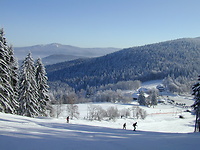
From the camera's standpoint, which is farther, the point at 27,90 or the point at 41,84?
the point at 41,84

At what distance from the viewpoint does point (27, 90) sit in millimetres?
28688

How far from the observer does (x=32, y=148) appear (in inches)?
392

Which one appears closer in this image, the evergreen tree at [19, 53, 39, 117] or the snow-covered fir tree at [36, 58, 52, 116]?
the evergreen tree at [19, 53, 39, 117]

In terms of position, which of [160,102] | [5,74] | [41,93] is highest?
[5,74]

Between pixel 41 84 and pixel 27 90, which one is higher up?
pixel 41 84

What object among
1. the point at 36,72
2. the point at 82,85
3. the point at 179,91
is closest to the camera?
the point at 36,72

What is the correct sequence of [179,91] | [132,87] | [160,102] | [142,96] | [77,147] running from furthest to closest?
1. [132,87]
2. [179,91]
3. [160,102]
4. [142,96]
5. [77,147]

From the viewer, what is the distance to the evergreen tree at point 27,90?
28461 millimetres

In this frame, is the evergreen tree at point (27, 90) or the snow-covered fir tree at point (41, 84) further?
the snow-covered fir tree at point (41, 84)

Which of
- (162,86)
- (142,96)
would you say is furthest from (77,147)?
(162,86)

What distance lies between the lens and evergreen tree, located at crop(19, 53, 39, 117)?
28461mm

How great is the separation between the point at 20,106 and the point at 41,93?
456cm

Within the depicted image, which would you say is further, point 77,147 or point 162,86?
point 162,86

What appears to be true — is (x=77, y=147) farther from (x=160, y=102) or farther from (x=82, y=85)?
(x=82, y=85)
